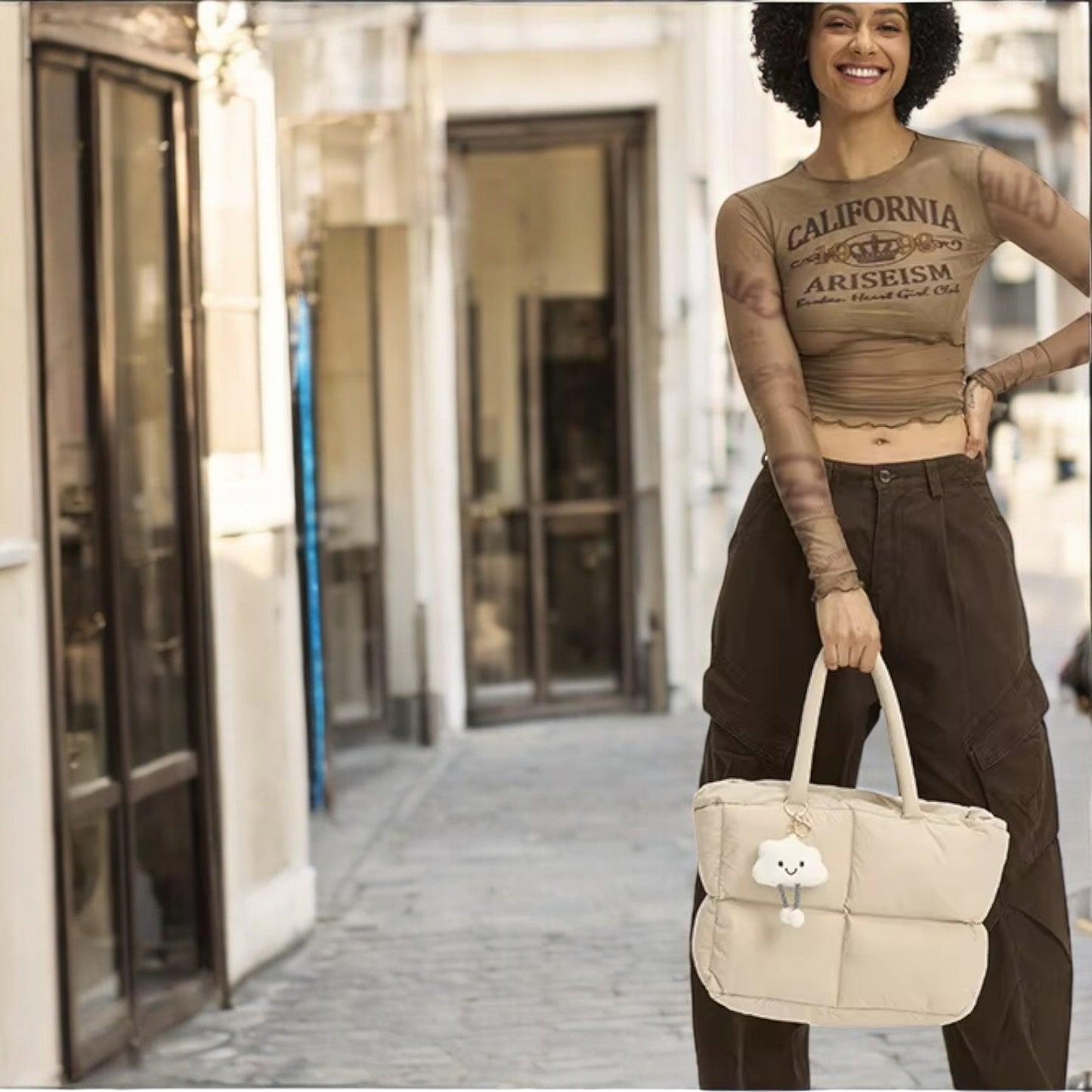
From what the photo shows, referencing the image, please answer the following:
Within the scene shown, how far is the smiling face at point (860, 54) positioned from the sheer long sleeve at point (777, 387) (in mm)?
209

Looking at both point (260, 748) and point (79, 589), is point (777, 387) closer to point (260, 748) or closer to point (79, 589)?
point (79, 589)

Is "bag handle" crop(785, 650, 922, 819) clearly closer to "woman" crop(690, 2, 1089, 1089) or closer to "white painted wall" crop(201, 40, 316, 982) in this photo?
"woman" crop(690, 2, 1089, 1089)

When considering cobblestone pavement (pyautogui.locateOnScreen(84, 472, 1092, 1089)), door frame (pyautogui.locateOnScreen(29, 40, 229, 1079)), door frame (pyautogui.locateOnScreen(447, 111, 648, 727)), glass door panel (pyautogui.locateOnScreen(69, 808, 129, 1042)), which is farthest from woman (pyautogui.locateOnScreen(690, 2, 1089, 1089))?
door frame (pyautogui.locateOnScreen(447, 111, 648, 727))

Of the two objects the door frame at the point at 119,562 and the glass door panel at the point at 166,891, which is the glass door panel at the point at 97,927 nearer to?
the door frame at the point at 119,562

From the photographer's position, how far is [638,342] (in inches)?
445

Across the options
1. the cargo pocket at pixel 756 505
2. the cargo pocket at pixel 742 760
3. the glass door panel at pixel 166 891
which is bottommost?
the glass door panel at pixel 166 891

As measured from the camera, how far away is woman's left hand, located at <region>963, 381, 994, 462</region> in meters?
3.65

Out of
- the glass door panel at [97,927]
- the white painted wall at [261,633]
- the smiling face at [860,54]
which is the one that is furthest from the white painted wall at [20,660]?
the smiling face at [860,54]

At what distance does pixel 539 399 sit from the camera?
11.3 meters

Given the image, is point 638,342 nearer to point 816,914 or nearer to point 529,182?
point 529,182

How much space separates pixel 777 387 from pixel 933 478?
26cm

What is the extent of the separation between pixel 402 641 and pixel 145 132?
5.35m

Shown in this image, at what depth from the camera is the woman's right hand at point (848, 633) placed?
346 centimetres

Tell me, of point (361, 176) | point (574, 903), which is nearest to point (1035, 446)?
point (361, 176)
